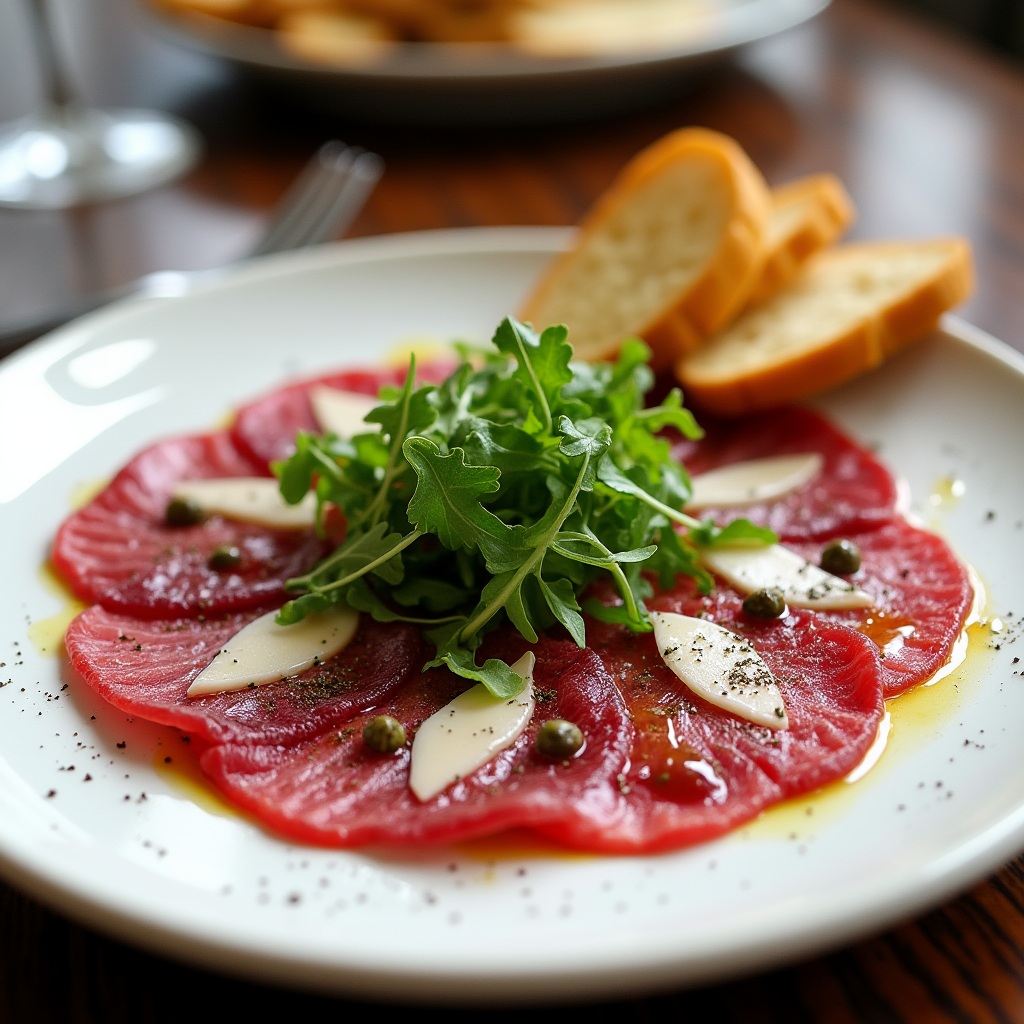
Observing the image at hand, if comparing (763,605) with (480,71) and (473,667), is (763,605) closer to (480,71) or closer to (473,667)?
(473,667)

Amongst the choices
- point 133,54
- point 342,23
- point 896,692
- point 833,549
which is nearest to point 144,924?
point 896,692

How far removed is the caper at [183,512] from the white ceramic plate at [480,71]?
2.80 metres

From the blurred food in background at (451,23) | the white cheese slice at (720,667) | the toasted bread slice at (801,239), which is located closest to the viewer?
the white cheese slice at (720,667)

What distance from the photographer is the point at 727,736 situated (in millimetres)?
Result: 2117

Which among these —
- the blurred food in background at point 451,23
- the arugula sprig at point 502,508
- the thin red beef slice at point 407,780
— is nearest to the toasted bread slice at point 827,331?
the arugula sprig at point 502,508

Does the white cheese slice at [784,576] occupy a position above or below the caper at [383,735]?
below

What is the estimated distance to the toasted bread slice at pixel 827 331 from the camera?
3217mm

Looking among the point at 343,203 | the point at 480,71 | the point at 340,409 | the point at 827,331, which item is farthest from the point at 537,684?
the point at 480,71

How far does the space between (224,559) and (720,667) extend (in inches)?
47.9

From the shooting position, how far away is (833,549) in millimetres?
2623

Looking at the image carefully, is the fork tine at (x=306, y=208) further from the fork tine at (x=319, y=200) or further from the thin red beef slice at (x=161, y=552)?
the thin red beef slice at (x=161, y=552)

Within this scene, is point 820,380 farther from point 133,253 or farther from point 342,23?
point 342,23

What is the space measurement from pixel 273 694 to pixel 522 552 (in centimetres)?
59

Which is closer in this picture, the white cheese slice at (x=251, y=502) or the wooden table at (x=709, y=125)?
the white cheese slice at (x=251, y=502)
